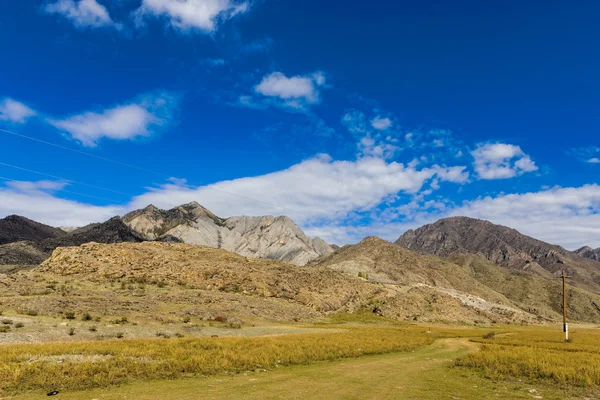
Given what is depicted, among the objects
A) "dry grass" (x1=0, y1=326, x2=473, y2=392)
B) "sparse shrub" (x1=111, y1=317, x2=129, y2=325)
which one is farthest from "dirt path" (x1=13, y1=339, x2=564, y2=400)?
"sparse shrub" (x1=111, y1=317, x2=129, y2=325)

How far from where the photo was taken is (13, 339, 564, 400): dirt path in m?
16.5

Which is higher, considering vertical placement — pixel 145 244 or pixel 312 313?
pixel 145 244

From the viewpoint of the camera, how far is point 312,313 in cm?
8288

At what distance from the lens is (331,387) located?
62.0 ft

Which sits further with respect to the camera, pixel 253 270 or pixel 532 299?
pixel 532 299

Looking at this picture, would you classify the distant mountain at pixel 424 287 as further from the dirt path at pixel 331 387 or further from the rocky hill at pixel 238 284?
the dirt path at pixel 331 387

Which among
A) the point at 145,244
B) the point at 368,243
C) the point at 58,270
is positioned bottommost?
the point at 58,270

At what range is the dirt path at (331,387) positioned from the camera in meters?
16.5

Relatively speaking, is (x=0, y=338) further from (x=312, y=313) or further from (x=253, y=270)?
(x=253, y=270)

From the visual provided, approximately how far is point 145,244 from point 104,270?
21.6 meters

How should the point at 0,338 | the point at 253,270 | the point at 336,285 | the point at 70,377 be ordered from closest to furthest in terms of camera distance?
1. the point at 70,377
2. the point at 0,338
3. the point at 253,270
4. the point at 336,285

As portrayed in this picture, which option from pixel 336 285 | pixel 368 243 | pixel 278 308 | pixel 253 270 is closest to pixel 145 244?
pixel 253 270

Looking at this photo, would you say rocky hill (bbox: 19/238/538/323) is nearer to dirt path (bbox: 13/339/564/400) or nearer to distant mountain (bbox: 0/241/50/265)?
dirt path (bbox: 13/339/564/400)

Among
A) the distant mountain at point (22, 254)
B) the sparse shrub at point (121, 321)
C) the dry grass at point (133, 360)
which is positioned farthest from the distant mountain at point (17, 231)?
the dry grass at point (133, 360)
